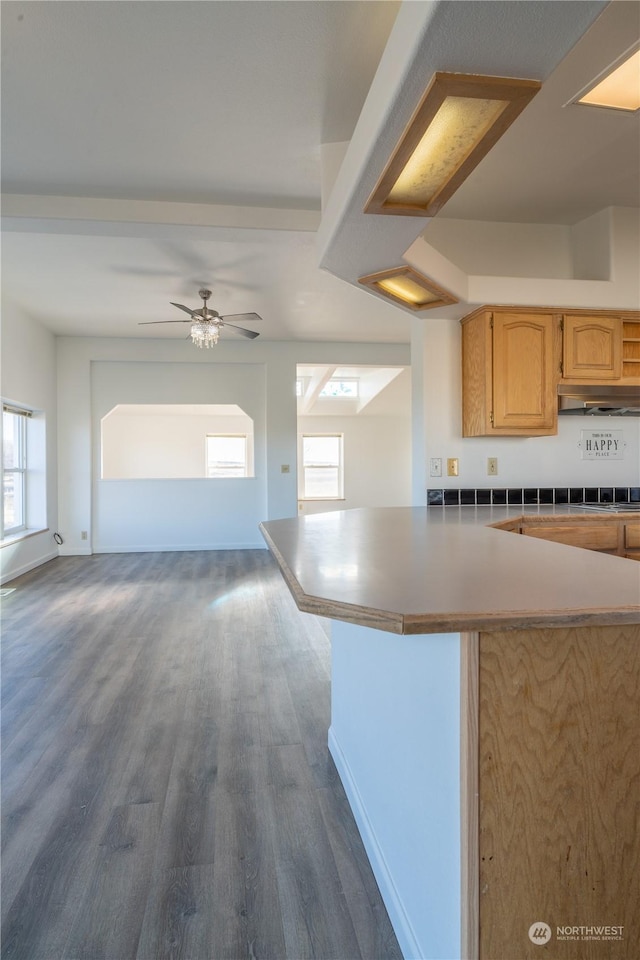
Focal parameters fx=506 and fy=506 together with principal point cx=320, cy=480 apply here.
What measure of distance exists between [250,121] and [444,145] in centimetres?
115

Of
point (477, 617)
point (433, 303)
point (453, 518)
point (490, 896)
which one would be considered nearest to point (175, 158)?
point (433, 303)

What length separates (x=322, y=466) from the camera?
9867 mm

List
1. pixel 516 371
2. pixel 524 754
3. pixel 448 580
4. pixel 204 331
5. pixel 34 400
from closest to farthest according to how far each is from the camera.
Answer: pixel 524 754 < pixel 448 580 < pixel 516 371 < pixel 204 331 < pixel 34 400

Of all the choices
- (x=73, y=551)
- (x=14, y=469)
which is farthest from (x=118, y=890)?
→ (x=73, y=551)

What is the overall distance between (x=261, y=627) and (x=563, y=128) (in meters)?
3.29

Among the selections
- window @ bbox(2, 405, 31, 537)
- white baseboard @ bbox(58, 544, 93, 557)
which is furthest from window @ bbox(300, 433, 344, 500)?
window @ bbox(2, 405, 31, 537)

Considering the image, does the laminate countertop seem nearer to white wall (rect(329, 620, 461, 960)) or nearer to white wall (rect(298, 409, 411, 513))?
white wall (rect(329, 620, 461, 960))

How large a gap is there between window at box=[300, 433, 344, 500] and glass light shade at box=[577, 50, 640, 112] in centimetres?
794

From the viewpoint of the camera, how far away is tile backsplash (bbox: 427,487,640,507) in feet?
11.1

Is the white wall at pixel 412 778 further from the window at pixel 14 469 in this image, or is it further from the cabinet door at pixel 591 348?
the window at pixel 14 469

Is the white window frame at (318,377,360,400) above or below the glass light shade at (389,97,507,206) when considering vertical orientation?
above

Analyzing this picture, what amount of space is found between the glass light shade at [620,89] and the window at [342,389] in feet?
23.6

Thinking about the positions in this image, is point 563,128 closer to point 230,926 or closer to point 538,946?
point 538,946

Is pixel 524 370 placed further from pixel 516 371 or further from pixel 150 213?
pixel 150 213
